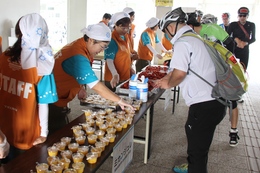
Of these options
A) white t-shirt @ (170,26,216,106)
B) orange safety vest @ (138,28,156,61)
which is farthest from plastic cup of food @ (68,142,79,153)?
orange safety vest @ (138,28,156,61)

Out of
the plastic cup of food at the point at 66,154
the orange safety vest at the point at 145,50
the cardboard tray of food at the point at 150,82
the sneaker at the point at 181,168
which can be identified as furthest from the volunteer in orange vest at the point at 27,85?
the orange safety vest at the point at 145,50

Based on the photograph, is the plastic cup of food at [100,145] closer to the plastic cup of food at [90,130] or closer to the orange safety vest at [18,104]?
the plastic cup of food at [90,130]

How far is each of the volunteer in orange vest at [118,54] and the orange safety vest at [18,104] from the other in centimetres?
131

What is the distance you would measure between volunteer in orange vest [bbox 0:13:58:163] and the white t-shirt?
2.77 ft

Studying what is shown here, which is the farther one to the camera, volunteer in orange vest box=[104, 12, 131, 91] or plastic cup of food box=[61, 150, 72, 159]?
volunteer in orange vest box=[104, 12, 131, 91]

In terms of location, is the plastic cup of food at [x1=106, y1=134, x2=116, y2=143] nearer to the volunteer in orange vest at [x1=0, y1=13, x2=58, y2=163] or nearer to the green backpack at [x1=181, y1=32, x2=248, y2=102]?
the volunteer in orange vest at [x1=0, y1=13, x2=58, y2=163]

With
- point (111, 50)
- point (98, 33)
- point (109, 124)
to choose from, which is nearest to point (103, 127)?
point (109, 124)

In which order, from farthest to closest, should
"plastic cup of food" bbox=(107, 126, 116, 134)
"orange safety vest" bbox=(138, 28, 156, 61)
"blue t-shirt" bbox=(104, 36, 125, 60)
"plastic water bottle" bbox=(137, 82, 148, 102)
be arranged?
"orange safety vest" bbox=(138, 28, 156, 61)
"blue t-shirt" bbox=(104, 36, 125, 60)
"plastic water bottle" bbox=(137, 82, 148, 102)
"plastic cup of food" bbox=(107, 126, 116, 134)

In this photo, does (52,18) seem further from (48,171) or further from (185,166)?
(48,171)

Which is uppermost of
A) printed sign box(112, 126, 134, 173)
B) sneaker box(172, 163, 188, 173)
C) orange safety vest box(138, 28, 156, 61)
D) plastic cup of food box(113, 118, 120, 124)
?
orange safety vest box(138, 28, 156, 61)

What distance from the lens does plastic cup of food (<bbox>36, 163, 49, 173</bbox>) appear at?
1096 mm

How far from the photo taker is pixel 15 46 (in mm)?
1404

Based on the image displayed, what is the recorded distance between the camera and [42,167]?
3.66 feet

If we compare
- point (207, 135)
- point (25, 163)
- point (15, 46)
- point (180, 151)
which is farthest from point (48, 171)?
point (180, 151)
